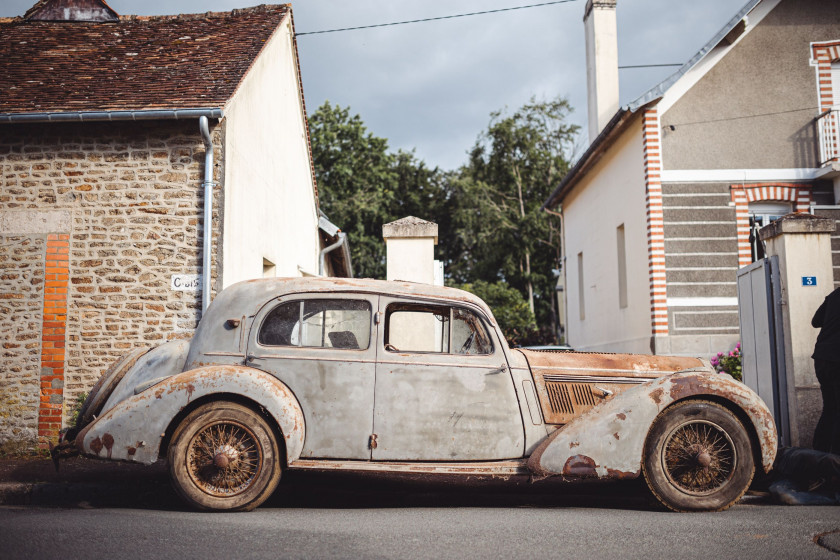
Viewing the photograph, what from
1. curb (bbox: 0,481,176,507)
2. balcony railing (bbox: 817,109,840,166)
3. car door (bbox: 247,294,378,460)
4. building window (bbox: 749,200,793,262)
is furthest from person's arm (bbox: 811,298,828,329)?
balcony railing (bbox: 817,109,840,166)

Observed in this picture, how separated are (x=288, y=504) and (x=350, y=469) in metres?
0.88

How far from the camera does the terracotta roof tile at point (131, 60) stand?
31.4 feet

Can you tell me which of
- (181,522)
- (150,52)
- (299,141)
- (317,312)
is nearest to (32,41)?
(150,52)

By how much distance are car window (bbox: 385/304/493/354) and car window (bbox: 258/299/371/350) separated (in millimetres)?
217

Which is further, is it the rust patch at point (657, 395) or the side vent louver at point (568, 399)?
the side vent louver at point (568, 399)

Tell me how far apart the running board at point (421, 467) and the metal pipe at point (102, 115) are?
5.66m

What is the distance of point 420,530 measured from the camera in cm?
450

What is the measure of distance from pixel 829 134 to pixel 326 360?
12806mm

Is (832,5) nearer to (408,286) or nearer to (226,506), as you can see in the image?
(408,286)

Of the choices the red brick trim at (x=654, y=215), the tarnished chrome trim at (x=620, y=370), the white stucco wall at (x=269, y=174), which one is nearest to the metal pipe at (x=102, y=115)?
the white stucco wall at (x=269, y=174)

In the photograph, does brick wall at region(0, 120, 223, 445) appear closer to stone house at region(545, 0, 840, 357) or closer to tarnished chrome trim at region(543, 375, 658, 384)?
tarnished chrome trim at region(543, 375, 658, 384)

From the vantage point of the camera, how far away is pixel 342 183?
3772 centimetres

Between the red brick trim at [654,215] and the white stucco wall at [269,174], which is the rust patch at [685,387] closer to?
the white stucco wall at [269,174]

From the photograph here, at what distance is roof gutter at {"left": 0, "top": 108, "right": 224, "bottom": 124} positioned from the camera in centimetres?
917
